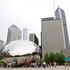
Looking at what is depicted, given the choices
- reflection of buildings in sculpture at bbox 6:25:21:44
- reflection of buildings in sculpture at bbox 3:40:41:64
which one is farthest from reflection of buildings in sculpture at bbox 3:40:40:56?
reflection of buildings in sculpture at bbox 6:25:21:44

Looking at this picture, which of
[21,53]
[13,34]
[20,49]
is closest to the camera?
[21,53]

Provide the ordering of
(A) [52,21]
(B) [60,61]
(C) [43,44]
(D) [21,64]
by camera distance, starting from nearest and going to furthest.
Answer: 1. (D) [21,64]
2. (B) [60,61]
3. (C) [43,44]
4. (A) [52,21]

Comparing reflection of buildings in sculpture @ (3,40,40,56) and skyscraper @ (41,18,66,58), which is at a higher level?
skyscraper @ (41,18,66,58)

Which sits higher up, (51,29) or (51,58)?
(51,29)

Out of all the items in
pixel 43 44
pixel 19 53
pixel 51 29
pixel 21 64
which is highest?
pixel 51 29

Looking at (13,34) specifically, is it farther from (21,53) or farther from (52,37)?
(21,53)

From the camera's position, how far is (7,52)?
123ft

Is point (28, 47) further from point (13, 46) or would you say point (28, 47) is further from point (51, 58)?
point (51, 58)

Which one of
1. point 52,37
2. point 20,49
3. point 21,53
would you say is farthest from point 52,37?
point 21,53

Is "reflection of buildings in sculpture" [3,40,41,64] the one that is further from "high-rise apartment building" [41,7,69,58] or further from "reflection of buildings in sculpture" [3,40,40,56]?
"high-rise apartment building" [41,7,69,58]

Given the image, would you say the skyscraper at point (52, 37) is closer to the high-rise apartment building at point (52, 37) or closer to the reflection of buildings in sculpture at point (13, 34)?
the high-rise apartment building at point (52, 37)

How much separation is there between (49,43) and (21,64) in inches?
2153

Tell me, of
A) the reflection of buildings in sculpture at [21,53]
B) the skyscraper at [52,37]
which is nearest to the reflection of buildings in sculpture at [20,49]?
the reflection of buildings in sculpture at [21,53]

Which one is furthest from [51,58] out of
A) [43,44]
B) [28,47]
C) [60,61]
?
[43,44]
